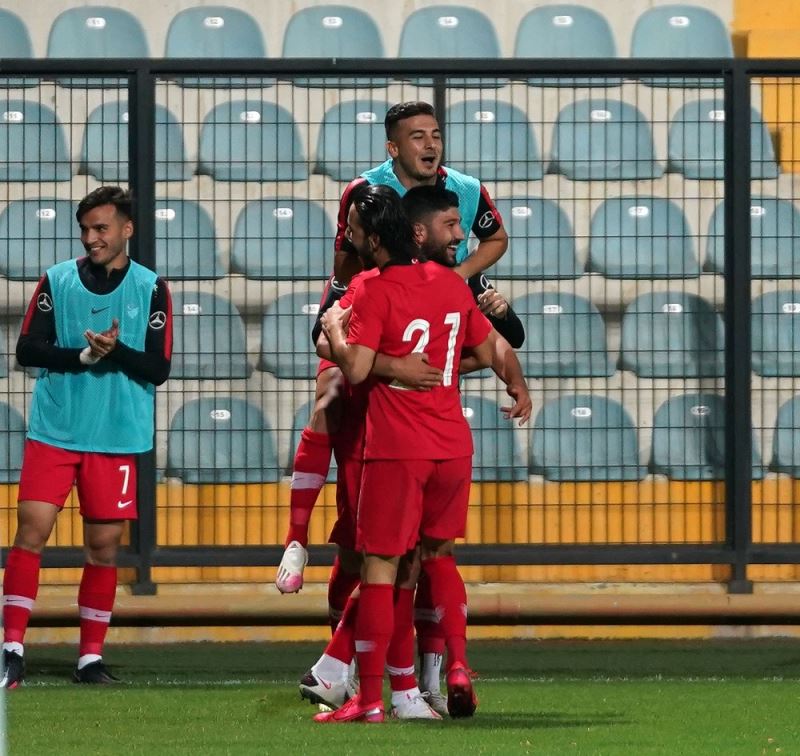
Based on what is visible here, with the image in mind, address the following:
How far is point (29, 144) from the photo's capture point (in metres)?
6.77

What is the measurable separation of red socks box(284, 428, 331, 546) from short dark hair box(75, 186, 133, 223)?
3.73 feet

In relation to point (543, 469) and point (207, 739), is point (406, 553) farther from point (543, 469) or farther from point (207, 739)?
point (543, 469)

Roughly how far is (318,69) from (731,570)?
2499mm

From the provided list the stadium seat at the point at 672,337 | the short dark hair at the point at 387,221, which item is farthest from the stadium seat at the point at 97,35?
the short dark hair at the point at 387,221

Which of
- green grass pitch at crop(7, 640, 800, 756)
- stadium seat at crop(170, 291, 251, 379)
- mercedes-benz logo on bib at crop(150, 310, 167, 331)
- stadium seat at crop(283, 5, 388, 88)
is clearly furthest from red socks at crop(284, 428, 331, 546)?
stadium seat at crop(283, 5, 388, 88)

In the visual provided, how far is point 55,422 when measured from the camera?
538 centimetres

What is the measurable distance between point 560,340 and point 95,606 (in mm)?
2279

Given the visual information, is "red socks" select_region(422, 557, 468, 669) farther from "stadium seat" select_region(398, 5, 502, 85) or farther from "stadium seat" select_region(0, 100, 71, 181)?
"stadium seat" select_region(398, 5, 502, 85)

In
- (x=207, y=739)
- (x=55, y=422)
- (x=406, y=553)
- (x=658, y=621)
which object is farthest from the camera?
(x=658, y=621)

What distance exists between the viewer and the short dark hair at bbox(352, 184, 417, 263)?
4.11 meters

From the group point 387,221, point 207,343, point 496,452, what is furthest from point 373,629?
point 207,343

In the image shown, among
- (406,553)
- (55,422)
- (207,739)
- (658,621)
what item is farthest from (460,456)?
(658,621)

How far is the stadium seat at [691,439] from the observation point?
6.70 m

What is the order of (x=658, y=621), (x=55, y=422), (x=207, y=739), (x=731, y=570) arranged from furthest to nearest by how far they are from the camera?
(x=731, y=570) < (x=658, y=621) < (x=55, y=422) < (x=207, y=739)
